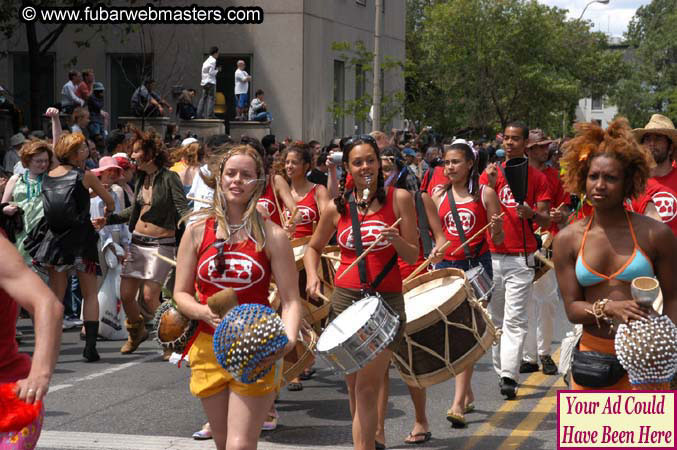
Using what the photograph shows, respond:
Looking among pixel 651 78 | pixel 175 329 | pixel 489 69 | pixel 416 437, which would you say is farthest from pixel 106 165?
pixel 651 78

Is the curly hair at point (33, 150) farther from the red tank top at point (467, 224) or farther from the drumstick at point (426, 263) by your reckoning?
the drumstick at point (426, 263)

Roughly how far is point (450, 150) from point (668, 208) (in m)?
1.80

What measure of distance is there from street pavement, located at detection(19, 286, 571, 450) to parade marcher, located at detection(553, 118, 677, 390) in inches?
102

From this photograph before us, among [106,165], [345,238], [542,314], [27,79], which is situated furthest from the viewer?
[27,79]

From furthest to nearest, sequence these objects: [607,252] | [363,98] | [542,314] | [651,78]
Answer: [651,78] < [363,98] < [542,314] < [607,252]

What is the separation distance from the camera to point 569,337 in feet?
16.7

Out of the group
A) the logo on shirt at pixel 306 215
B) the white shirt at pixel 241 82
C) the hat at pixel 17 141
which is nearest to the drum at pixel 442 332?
the logo on shirt at pixel 306 215

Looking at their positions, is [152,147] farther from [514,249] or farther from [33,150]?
[514,249]

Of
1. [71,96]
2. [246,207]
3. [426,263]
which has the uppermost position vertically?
[71,96]

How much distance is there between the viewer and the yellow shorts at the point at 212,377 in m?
5.00

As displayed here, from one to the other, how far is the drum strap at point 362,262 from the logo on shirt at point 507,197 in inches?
124

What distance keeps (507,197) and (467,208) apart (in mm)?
1074

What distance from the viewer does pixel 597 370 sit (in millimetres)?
4691

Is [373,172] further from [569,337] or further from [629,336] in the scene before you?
[629,336]
